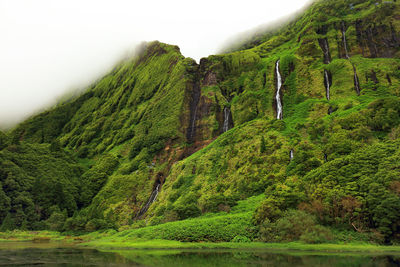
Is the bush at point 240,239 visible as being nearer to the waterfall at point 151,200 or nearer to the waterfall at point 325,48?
the waterfall at point 151,200

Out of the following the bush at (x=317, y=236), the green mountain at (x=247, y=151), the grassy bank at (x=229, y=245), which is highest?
the green mountain at (x=247, y=151)

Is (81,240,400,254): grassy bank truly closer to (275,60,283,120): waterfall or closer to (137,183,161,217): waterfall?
(137,183,161,217): waterfall

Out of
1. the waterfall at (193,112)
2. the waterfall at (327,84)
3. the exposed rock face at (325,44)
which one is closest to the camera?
the waterfall at (327,84)

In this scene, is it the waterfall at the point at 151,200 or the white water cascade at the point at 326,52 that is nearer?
the waterfall at the point at 151,200

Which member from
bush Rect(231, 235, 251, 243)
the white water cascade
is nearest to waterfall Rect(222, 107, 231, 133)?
the white water cascade

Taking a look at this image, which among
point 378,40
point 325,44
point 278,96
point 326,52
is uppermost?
point 325,44

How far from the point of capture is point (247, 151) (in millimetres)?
90250

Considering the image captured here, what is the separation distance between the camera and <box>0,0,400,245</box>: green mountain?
53.2 meters

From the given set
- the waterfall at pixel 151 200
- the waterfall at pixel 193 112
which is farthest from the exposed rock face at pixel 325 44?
the waterfall at pixel 151 200

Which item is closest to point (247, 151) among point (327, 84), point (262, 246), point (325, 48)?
point (262, 246)

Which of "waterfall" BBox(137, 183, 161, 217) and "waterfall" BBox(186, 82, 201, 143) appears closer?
"waterfall" BBox(137, 183, 161, 217)

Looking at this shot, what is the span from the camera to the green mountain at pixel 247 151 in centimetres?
5319

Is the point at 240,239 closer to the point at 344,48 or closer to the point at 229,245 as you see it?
the point at 229,245

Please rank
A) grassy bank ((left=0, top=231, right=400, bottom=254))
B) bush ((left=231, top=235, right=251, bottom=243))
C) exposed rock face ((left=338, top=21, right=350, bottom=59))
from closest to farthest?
grassy bank ((left=0, top=231, right=400, bottom=254)) → bush ((left=231, top=235, right=251, bottom=243)) → exposed rock face ((left=338, top=21, right=350, bottom=59))
